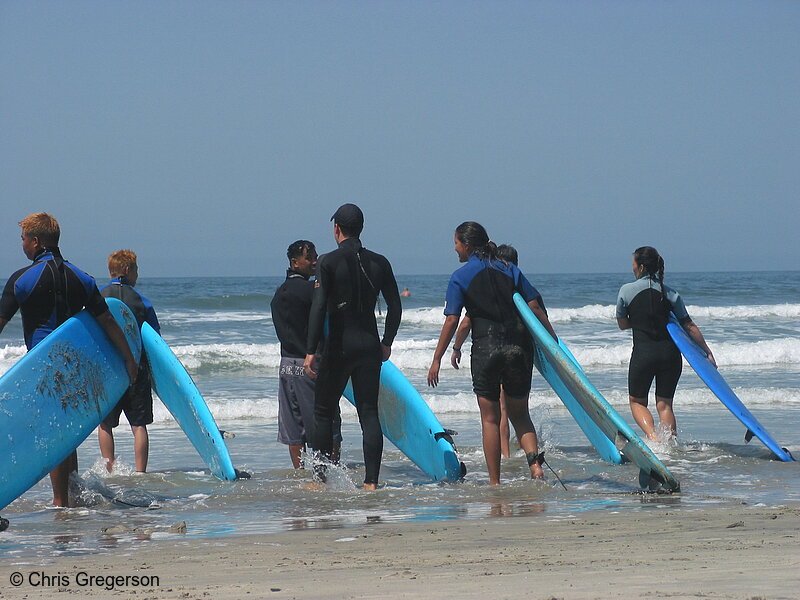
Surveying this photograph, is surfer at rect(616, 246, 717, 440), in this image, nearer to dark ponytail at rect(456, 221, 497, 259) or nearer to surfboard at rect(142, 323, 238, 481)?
dark ponytail at rect(456, 221, 497, 259)

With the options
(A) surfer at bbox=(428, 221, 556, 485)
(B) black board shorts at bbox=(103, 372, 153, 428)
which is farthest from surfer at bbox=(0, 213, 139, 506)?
(A) surfer at bbox=(428, 221, 556, 485)

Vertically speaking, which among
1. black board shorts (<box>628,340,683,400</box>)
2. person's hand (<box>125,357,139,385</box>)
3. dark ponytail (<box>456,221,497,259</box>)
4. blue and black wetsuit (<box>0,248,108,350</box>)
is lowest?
black board shorts (<box>628,340,683,400</box>)

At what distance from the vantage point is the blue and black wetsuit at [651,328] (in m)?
6.50

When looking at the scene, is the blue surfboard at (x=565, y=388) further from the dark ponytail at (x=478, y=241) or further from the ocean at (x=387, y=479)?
the dark ponytail at (x=478, y=241)

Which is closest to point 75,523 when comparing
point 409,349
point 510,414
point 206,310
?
point 510,414

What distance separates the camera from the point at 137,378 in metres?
5.95

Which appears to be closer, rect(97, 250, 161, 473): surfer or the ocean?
Result: the ocean

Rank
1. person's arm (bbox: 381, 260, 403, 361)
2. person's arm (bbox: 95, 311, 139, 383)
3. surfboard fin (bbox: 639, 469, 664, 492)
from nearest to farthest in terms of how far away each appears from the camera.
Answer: person's arm (bbox: 95, 311, 139, 383) → surfboard fin (bbox: 639, 469, 664, 492) → person's arm (bbox: 381, 260, 403, 361)

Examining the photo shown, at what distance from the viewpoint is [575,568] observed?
318cm

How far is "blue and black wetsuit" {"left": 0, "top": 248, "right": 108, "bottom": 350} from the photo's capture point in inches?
179

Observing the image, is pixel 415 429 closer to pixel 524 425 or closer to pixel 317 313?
pixel 524 425

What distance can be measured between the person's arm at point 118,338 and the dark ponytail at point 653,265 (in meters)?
3.48
